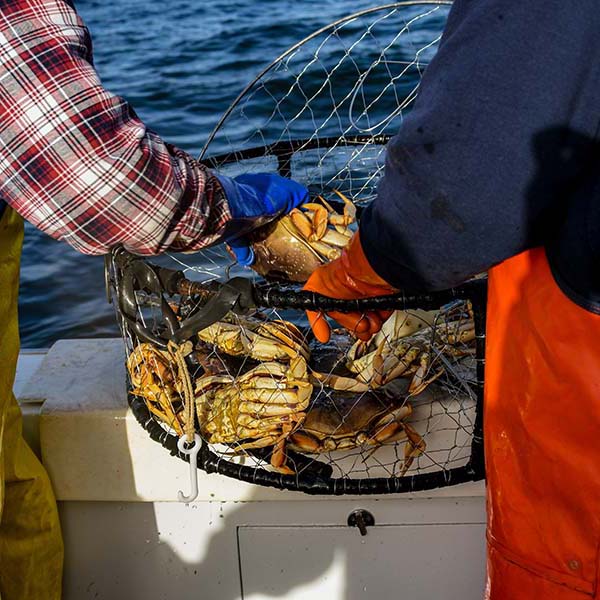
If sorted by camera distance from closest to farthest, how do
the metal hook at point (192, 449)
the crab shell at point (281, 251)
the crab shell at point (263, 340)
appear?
the metal hook at point (192, 449), the crab shell at point (263, 340), the crab shell at point (281, 251)

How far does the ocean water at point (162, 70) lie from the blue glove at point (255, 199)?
2679mm

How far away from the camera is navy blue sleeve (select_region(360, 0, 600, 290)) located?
1.23m

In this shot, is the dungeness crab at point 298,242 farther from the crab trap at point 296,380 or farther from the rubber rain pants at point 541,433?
the rubber rain pants at point 541,433

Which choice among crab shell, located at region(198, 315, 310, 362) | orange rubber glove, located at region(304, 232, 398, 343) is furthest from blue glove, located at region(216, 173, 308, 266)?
orange rubber glove, located at region(304, 232, 398, 343)

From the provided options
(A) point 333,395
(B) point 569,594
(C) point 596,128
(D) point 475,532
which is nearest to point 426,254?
(C) point 596,128

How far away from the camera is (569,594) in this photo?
1547mm

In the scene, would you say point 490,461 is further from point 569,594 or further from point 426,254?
point 426,254

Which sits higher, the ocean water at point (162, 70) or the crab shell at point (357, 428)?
the crab shell at point (357, 428)

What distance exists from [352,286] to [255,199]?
0.77 m

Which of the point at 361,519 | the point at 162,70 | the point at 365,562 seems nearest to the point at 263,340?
the point at 361,519

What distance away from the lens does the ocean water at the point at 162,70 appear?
5.66 metres

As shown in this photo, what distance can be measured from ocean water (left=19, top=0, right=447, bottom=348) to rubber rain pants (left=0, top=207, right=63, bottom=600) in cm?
280

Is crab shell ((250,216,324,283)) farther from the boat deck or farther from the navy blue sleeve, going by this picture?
the navy blue sleeve

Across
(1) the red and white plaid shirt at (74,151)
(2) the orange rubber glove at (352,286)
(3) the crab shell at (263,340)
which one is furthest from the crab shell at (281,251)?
(1) the red and white plaid shirt at (74,151)
